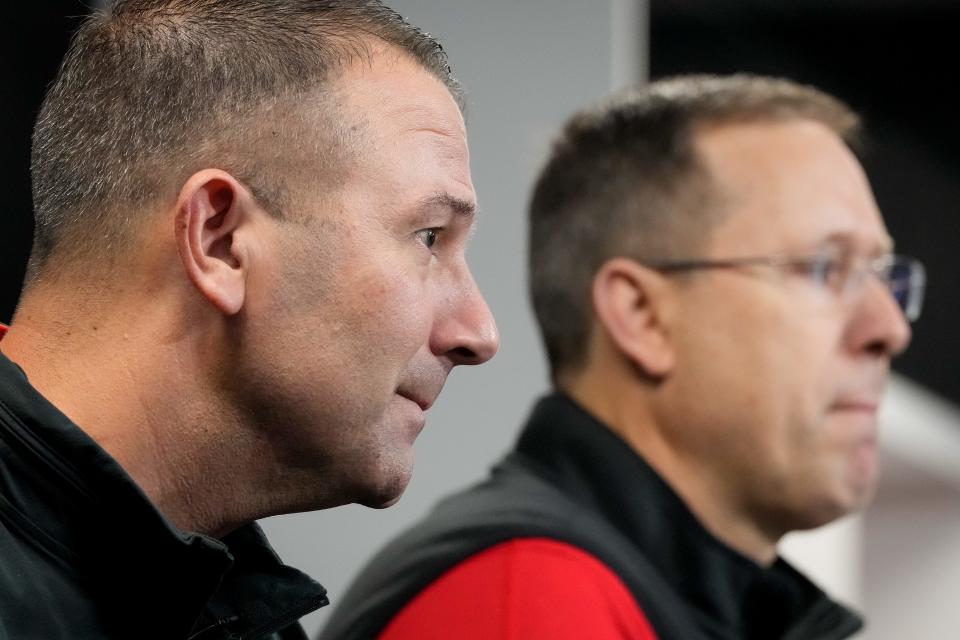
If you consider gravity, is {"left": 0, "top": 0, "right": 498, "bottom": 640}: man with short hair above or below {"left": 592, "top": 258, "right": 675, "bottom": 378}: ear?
above

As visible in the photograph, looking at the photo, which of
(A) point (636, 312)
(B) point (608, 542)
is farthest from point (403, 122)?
(A) point (636, 312)

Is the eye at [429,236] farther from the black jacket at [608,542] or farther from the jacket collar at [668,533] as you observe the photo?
the jacket collar at [668,533]

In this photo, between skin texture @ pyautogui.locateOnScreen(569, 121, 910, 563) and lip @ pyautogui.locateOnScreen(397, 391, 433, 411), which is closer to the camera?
lip @ pyautogui.locateOnScreen(397, 391, 433, 411)

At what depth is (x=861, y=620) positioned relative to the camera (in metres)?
1.58

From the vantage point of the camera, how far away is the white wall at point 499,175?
6.13ft

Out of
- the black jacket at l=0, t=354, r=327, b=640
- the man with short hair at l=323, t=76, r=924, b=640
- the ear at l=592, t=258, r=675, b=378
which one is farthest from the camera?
the ear at l=592, t=258, r=675, b=378

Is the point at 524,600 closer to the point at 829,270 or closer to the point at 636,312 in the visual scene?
the point at 636,312

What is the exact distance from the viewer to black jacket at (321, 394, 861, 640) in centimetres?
137

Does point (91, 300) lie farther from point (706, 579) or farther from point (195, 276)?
point (706, 579)

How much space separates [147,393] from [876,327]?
38.4 inches

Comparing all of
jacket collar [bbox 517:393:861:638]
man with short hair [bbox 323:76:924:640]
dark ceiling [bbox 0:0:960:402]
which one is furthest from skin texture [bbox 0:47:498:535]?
dark ceiling [bbox 0:0:960:402]

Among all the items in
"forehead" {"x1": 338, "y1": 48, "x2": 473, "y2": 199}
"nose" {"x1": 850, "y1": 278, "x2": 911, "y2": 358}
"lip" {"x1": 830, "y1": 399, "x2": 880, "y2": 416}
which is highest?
"forehead" {"x1": 338, "y1": 48, "x2": 473, "y2": 199}

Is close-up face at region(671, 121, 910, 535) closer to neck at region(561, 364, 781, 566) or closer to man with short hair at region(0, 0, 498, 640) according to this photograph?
neck at region(561, 364, 781, 566)

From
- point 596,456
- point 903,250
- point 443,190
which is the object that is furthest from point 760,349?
point 903,250
